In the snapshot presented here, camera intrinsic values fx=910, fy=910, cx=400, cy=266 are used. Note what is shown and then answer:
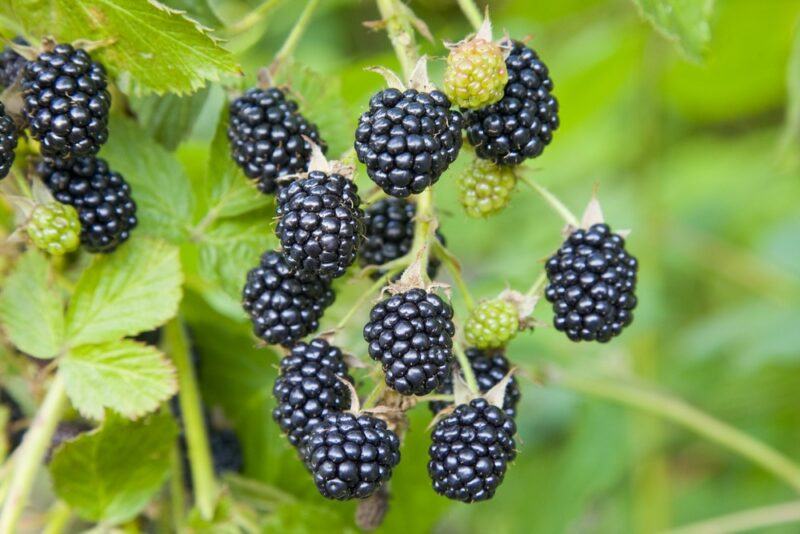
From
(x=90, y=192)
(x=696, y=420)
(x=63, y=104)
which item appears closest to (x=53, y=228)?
(x=90, y=192)

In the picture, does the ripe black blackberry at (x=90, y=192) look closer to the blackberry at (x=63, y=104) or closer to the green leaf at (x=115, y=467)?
the blackberry at (x=63, y=104)

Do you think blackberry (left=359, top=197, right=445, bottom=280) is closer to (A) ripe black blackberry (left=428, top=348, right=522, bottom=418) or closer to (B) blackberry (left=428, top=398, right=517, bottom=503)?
(A) ripe black blackberry (left=428, top=348, right=522, bottom=418)

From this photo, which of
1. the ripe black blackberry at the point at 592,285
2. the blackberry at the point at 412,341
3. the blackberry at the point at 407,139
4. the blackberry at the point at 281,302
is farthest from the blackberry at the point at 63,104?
the ripe black blackberry at the point at 592,285

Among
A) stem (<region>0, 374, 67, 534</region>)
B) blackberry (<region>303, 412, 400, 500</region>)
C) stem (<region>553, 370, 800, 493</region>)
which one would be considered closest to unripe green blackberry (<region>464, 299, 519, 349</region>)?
blackberry (<region>303, 412, 400, 500</region>)

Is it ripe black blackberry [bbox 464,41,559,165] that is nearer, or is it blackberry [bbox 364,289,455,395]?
blackberry [bbox 364,289,455,395]

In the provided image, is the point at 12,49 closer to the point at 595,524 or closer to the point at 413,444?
the point at 413,444

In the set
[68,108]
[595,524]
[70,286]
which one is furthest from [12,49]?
[595,524]
